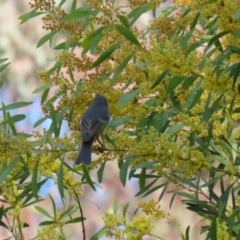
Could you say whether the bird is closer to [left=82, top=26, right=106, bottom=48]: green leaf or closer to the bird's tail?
the bird's tail

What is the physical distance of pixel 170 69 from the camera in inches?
42.3

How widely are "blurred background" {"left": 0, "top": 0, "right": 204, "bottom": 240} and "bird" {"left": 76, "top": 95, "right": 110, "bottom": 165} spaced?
2.53ft

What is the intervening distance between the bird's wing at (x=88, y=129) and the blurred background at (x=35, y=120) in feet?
2.68

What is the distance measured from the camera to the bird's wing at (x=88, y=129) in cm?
133

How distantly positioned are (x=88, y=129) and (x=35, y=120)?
92cm

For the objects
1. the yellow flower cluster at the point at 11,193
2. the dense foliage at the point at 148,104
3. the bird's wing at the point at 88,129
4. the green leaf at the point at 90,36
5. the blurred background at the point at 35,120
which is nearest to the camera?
the dense foliage at the point at 148,104

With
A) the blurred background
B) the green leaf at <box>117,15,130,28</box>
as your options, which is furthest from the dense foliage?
the blurred background

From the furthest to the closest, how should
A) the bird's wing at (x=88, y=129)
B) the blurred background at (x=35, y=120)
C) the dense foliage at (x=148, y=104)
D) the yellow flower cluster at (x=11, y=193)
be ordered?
the blurred background at (x=35, y=120)
the yellow flower cluster at (x=11, y=193)
the bird's wing at (x=88, y=129)
the dense foliage at (x=148, y=104)

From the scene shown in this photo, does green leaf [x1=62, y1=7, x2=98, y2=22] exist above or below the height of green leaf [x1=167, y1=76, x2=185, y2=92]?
above

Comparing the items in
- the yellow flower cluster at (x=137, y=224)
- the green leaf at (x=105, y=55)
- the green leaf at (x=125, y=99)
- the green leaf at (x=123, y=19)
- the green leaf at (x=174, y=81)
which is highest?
the green leaf at (x=123, y=19)

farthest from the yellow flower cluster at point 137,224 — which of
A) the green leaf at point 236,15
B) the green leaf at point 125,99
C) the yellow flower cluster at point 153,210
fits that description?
the green leaf at point 236,15

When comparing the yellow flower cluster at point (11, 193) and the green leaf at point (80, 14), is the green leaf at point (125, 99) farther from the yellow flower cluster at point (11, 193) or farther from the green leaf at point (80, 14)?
the yellow flower cluster at point (11, 193)

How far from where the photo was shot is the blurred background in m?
2.32

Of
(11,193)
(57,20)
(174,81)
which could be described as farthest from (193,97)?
(11,193)
